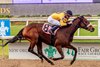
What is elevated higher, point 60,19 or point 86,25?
point 60,19

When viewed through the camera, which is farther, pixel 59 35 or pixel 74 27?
pixel 74 27

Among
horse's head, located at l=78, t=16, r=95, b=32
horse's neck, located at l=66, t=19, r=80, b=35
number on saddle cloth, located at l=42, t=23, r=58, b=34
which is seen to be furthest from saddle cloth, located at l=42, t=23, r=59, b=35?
horse's head, located at l=78, t=16, r=95, b=32

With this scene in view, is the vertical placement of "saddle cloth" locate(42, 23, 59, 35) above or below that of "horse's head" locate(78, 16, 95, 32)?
below

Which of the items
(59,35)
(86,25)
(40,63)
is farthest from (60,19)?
(40,63)

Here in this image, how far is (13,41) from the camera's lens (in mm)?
10672

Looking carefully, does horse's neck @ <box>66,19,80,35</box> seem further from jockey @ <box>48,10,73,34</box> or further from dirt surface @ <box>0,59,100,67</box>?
dirt surface @ <box>0,59,100,67</box>

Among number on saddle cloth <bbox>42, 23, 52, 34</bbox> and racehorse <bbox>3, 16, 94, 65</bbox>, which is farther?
number on saddle cloth <bbox>42, 23, 52, 34</bbox>

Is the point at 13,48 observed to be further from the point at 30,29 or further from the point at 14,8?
the point at 14,8

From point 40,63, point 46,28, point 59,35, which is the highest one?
point 46,28

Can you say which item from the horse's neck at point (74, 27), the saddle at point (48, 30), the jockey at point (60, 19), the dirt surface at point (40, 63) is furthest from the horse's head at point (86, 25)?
the dirt surface at point (40, 63)

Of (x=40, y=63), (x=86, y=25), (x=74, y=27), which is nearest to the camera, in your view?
(x=86, y=25)

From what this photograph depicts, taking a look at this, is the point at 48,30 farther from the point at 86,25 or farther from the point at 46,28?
the point at 86,25

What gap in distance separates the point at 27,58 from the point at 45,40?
1.40 meters

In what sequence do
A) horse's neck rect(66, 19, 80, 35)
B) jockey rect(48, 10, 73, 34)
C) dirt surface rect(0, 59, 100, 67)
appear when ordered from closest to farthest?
jockey rect(48, 10, 73, 34) < horse's neck rect(66, 19, 80, 35) < dirt surface rect(0, 59, 100, 67)
